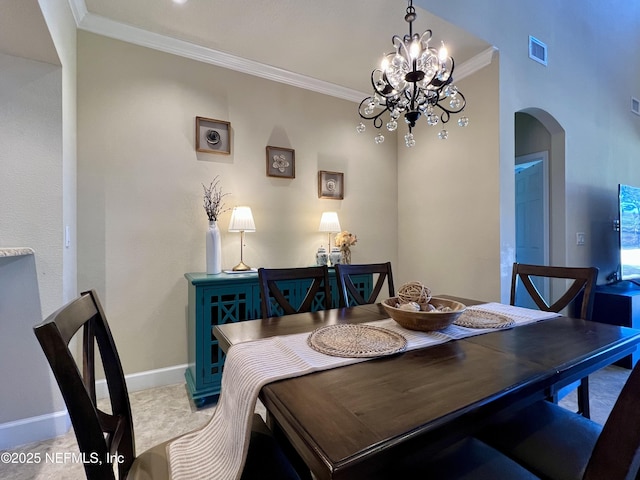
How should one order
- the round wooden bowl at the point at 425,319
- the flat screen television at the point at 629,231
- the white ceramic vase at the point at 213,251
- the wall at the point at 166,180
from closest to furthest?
the round wooden bowl at the point at 425,319 < the wall at the point at 166,180 < the white ceramic vase at the point at 213,251 < the flat screen television at the point at 629,231

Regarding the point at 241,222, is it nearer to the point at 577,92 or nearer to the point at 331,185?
the point at 331,185

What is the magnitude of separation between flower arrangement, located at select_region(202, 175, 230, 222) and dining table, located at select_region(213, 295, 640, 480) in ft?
4.85

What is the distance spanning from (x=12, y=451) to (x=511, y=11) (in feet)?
15.4

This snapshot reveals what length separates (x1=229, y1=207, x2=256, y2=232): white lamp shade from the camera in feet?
8.11

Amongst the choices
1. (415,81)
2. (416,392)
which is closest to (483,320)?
(416,392)

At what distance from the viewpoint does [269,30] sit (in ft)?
7.57

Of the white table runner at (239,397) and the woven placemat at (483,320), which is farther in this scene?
the woven placemat at (483,320)

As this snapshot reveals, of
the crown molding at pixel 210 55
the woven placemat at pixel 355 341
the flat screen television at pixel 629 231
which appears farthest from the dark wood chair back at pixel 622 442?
the flat screen television at pixel 629 231

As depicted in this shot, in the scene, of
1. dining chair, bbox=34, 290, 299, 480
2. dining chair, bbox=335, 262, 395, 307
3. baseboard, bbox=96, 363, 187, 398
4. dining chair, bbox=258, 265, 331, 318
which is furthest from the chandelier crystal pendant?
baseboard, bbox=96, 363, 187, 398

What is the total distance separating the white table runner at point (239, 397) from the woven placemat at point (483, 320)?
0.23m

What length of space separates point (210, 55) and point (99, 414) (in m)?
2.66

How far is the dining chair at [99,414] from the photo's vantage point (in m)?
0.65

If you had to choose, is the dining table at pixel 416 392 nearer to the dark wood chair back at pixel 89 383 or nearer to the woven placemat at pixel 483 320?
the woven placemat at pixel 483 320

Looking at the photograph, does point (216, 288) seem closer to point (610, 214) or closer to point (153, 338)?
point (153, 338)
